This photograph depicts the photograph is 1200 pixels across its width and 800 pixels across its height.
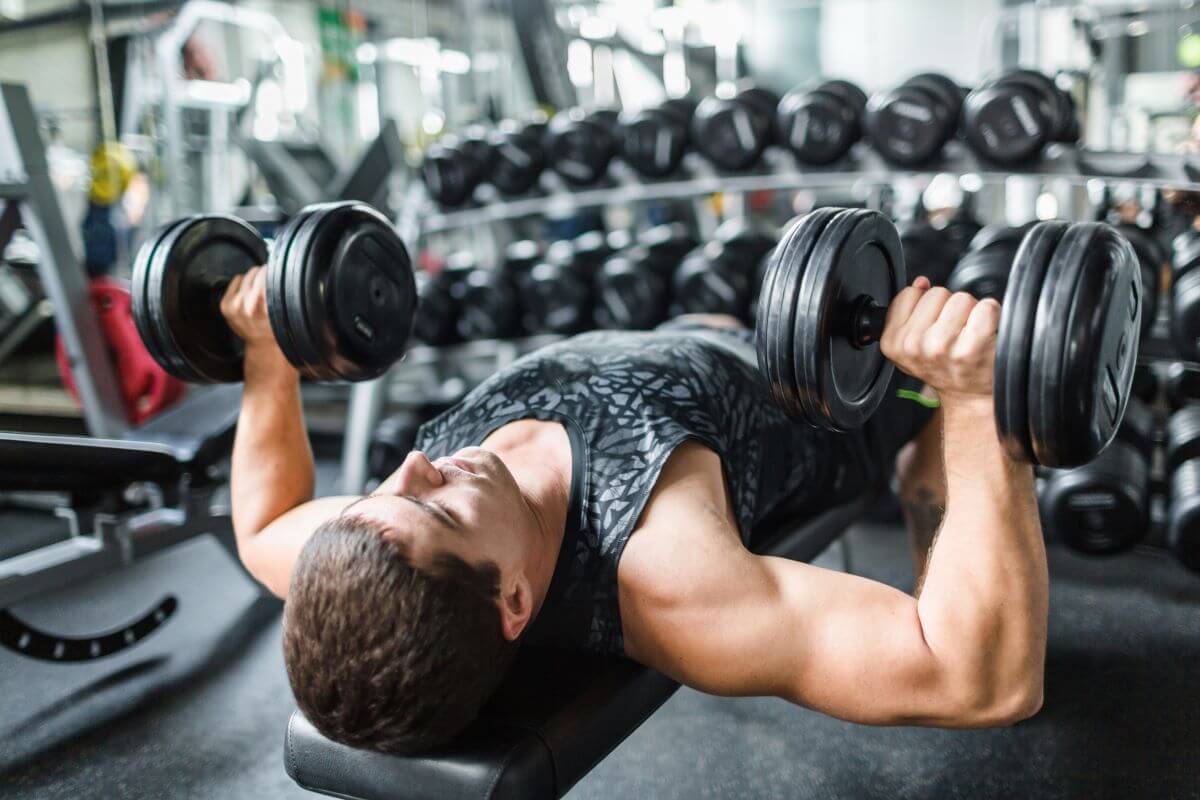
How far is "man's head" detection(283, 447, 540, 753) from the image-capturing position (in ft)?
2.96

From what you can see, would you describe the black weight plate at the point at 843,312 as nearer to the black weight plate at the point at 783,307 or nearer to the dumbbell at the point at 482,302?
the black weight plate at the point at 783,307

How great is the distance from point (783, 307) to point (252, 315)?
2.88 ft

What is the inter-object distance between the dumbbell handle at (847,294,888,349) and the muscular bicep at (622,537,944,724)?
25 centimetres

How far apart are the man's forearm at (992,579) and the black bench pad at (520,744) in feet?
1.17

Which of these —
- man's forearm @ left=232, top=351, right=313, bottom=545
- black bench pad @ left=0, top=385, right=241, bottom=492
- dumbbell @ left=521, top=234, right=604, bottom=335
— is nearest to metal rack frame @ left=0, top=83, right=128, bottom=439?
black bench pad @ left=0, top=385, right=241, bottom=492

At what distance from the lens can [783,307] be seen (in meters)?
0.98

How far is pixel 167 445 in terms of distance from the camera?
2.17 meters

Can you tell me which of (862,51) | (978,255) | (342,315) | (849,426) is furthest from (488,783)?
(862,51)

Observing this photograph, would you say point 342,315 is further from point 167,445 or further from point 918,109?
point 918,109

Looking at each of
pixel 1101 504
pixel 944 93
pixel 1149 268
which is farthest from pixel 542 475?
pixel 944 93

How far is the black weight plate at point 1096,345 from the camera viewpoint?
812 mm

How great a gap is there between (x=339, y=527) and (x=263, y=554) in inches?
16.4

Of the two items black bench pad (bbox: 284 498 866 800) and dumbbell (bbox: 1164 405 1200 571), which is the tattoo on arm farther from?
black bench pad (bbox: 284 498 866 800)

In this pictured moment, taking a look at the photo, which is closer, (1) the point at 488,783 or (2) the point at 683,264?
(1) the point at 488,783
